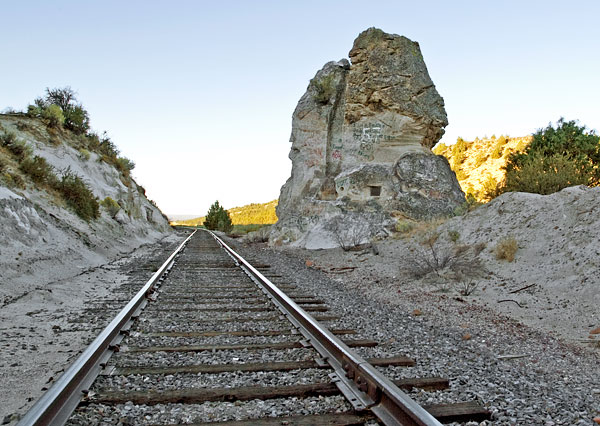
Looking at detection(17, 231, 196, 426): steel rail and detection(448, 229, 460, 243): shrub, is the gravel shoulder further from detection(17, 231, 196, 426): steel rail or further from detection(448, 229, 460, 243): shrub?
detection(448, 229, 460, 243): shrub

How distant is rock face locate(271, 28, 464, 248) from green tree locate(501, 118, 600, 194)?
3069 millimetres

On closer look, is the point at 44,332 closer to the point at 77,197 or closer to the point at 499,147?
the point at 77,197

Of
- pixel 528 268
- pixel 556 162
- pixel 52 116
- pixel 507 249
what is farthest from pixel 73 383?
pixel 52 116

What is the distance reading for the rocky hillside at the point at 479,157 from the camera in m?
33.9

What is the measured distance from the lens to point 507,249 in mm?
8359

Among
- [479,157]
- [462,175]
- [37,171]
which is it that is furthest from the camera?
[479,157]

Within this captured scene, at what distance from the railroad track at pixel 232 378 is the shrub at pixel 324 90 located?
16.6 metres

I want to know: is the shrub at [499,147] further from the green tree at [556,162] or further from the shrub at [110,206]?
the shrub at [110,206]

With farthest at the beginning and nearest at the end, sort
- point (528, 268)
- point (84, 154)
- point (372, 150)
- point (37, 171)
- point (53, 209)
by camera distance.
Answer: point (84, 154) < point (372, 150) < point (37, 171) < point (53, 209) < point (528, 268)

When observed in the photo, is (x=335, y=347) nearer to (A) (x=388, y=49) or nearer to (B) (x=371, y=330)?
(B) (x=371, y=330)

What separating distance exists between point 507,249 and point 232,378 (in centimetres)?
701

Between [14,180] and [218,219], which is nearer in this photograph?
[14,180]

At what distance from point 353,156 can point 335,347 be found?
51.0ft

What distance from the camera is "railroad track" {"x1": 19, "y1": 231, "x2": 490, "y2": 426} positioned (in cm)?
253
